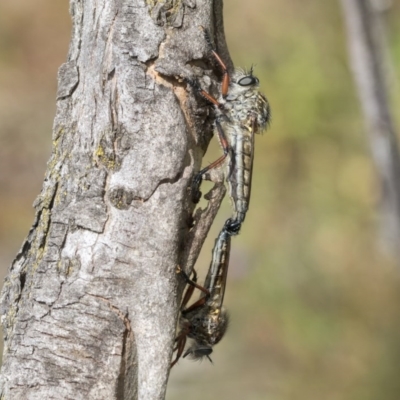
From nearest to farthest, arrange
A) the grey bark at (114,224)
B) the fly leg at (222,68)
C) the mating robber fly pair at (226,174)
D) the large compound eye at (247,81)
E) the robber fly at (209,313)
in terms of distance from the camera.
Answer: the grey bark at (114,224) → the fly leg at (222,68) → the mating robber fly pair at (226,174) → the large compound eye at (247,81) → the robber fly at (209,313)

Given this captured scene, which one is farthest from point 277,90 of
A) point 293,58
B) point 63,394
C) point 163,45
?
point 63,394

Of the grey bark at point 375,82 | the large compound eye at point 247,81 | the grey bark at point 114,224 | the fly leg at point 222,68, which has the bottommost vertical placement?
the grey bark at point 114,224

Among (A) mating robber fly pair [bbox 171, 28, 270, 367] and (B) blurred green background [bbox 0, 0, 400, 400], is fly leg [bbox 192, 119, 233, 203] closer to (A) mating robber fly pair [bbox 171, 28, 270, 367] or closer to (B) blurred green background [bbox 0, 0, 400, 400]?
(A) mating robber fly pair [bbox 171, 28, 270, 367]

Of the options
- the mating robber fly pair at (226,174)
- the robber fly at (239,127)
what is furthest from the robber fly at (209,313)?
the robber fly at (239,127)

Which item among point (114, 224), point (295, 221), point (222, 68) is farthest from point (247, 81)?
point (295, 221)

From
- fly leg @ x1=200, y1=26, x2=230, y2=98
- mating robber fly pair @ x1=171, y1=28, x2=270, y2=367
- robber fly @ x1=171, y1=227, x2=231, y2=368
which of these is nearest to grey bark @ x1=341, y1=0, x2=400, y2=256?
mating robber fly pair @ x1=171, y1=28, x2=270, y2=367

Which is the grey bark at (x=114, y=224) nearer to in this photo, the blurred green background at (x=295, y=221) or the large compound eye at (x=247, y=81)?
the large compound eye at (x=247, y=81)

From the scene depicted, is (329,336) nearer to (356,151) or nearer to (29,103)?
(356,151)
